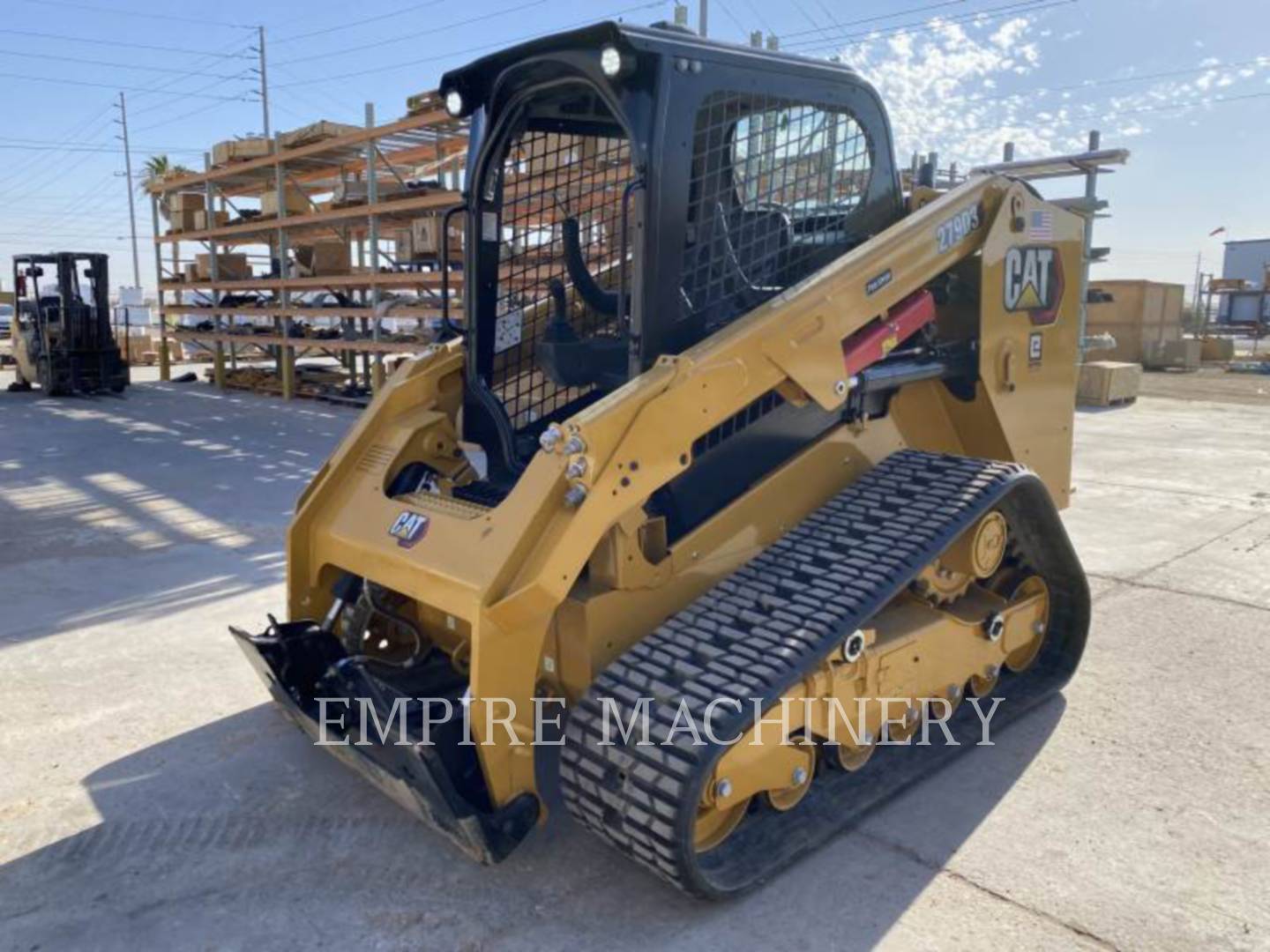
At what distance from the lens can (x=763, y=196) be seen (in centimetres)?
353

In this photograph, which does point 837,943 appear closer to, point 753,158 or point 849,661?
point 849,661

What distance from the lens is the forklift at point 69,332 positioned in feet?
51.5

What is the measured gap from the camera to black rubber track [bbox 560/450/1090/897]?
8.82ft

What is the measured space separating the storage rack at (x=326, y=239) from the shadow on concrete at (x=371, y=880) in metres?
5.72

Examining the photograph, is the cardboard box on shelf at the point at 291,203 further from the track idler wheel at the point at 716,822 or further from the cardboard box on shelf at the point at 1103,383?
the track idler wheel at the point at 716,822

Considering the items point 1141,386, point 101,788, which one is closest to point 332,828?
point 101,788

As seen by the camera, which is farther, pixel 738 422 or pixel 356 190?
pixel 356 190

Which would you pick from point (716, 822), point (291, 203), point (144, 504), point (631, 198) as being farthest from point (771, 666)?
point (291, 203)

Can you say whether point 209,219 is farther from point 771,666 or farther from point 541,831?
point 771,666

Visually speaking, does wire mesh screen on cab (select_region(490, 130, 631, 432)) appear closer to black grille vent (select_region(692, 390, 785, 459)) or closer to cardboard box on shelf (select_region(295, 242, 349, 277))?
black grille vent (select_region(692, 390, 785, 459))

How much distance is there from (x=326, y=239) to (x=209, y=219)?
7.45 ft

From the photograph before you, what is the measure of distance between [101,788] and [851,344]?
2.94 m

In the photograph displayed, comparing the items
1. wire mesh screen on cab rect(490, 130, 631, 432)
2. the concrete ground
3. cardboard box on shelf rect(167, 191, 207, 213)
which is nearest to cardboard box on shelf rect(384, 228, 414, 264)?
cardboard box on shelf rect(167, 191, 207, 213)

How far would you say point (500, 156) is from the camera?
3734mm
